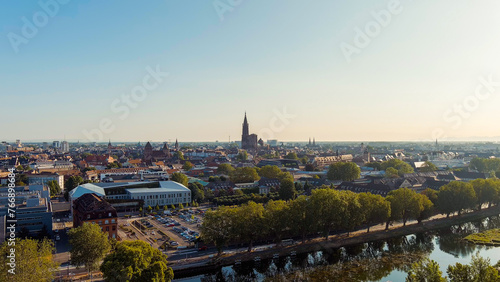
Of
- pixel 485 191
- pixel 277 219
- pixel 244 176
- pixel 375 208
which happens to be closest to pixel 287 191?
pixel 244 176

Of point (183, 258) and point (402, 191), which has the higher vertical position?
point (402, 191)

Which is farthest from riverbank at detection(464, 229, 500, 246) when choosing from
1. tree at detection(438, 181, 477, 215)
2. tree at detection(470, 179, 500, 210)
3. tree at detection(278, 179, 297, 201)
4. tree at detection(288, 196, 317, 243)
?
tree at detection(278, 179, 297, 201)

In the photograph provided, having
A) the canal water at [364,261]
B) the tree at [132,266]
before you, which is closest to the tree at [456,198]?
the canal water at [364,261]

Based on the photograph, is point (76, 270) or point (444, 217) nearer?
point (76, 270)

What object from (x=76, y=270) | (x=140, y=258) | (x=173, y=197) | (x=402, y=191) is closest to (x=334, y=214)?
(x=402, y=191)

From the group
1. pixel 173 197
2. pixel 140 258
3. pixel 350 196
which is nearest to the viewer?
pixel 140 258

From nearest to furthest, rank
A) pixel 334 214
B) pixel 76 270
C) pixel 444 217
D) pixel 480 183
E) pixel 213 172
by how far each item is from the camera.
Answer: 1. pixel 76 270
2. pixel 334 214
3. pixel 444 217
4. pixel 480 183
5. pixel 213 172

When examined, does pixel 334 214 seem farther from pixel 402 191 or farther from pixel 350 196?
pixel 402 191

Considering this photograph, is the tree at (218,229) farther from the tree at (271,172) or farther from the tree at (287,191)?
the tree at (271,172)
